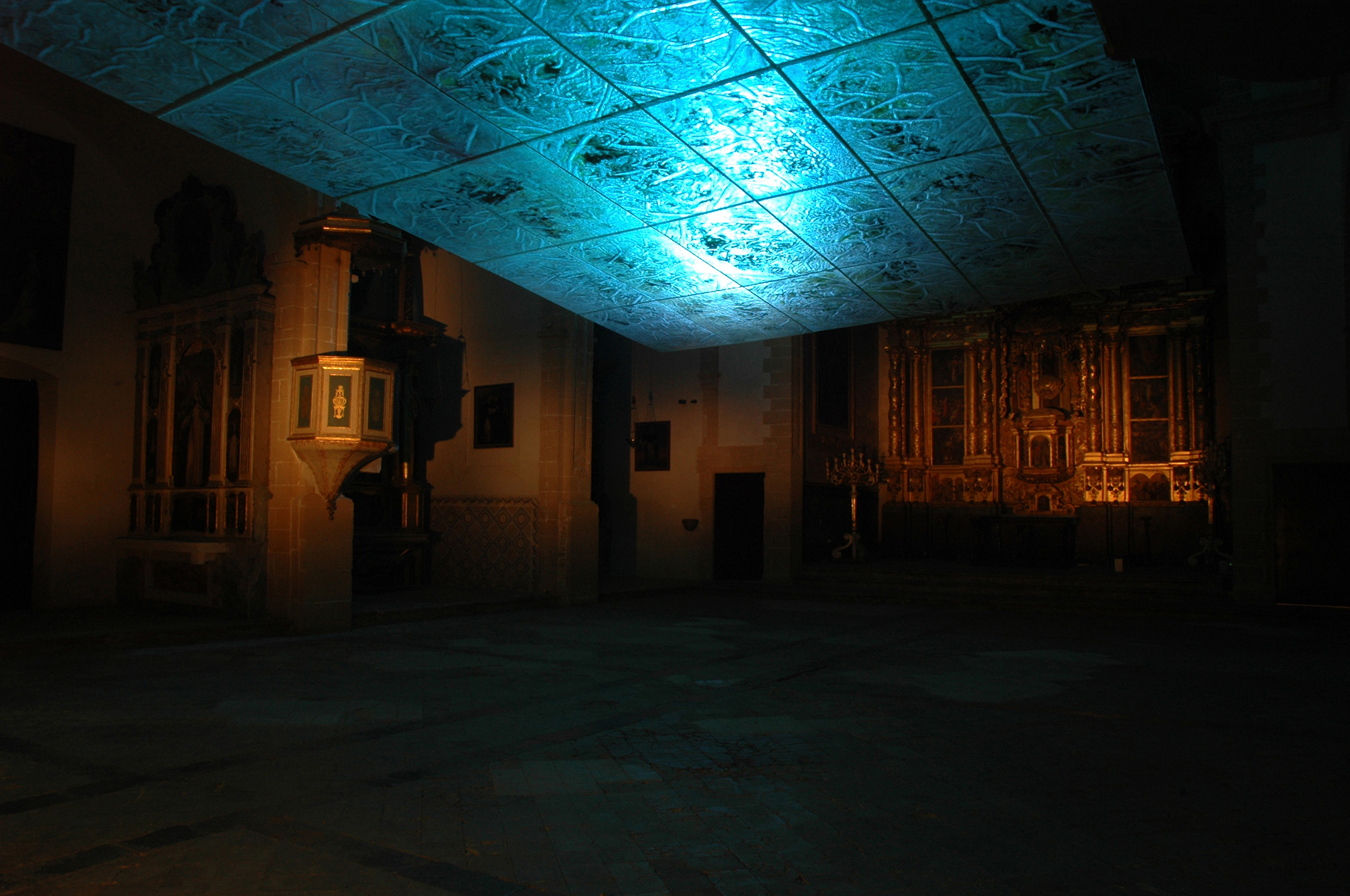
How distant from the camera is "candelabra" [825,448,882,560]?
16.8 metres

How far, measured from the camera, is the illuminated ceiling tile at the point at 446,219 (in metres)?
5.29

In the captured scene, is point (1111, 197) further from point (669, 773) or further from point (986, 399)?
point (986, 399)

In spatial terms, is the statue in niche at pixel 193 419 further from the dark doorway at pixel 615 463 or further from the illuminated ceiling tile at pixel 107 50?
the dark doorway at pixel 615 463

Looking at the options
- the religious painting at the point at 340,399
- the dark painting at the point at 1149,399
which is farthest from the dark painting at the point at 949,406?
the religious painting at the point at 340,399

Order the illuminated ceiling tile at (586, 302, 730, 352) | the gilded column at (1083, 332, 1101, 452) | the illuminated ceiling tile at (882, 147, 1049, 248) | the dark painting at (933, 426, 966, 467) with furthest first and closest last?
the dark painting at (933, 426, 966, 467) → the gilded column at (1083, 332, 1101, 452) → the illuminated ceiling tile at (586, 302, 730, 352) → the illuminated ceiling tile at (882, 147, 1049, 248)

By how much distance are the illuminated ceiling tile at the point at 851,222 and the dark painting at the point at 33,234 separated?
9.78 m

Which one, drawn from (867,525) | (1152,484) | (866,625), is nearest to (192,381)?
(866,625)

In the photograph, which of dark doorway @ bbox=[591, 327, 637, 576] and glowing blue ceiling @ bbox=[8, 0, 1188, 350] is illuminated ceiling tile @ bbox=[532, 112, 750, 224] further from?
dark doorway @ bbox=[591, 327, 637, 576]

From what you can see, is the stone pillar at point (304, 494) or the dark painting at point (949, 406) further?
the dark painting at point (949, 406)

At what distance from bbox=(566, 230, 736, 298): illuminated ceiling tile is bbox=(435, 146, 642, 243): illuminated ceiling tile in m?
0.20

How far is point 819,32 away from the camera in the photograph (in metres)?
3.70

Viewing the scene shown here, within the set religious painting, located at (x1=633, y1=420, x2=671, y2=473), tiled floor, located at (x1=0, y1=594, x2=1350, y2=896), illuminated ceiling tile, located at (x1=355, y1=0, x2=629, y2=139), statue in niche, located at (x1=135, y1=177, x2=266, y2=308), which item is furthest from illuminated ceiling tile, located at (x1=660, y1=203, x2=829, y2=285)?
religious painting, located at (x1=633, y1=420, x2=671, y2=473)

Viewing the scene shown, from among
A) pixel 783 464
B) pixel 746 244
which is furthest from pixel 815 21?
pixel 783 464

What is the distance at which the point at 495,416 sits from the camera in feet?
45.8
